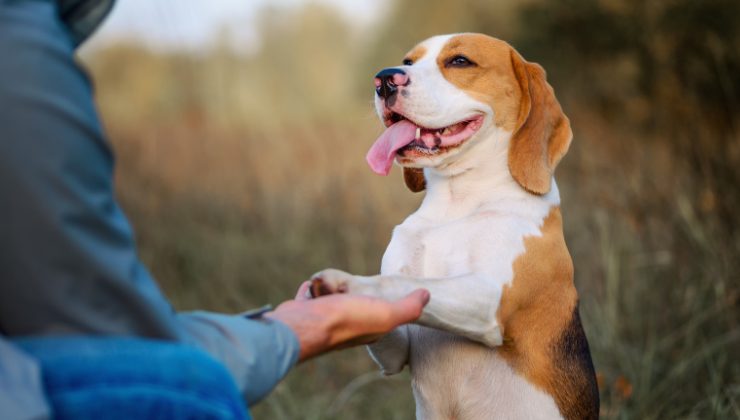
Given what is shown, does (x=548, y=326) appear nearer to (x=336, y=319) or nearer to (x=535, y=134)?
(x=535, y=134)

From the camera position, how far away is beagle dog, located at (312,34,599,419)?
2680 mm

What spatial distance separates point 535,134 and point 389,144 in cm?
52

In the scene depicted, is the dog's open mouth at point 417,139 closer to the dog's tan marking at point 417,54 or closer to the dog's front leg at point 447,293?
the dog's tan marking at point 417,54

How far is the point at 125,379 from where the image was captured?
5.21 ft

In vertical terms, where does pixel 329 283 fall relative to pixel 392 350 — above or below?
above

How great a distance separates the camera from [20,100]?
1530 mm

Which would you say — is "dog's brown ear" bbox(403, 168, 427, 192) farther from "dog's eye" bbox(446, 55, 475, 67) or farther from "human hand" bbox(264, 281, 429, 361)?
"human hand" bbox(264, 281, 429, 361)

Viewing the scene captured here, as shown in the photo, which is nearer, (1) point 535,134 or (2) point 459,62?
(1) point 535,134

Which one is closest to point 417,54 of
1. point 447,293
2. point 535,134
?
point 535,134

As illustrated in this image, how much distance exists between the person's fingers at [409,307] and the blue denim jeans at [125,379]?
56 centimetres

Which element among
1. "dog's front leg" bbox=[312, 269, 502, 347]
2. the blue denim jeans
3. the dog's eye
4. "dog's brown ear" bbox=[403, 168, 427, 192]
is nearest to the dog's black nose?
the dog's eye

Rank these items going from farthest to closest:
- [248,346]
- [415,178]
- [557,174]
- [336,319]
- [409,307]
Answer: [557,174], [415,178], [409,307], [336,319], [248,346]

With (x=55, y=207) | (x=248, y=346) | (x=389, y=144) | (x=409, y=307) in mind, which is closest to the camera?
(x=55, y=207)

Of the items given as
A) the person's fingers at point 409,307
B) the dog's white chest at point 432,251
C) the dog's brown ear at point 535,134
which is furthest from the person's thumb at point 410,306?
the dog's brown ear at point 535,134
